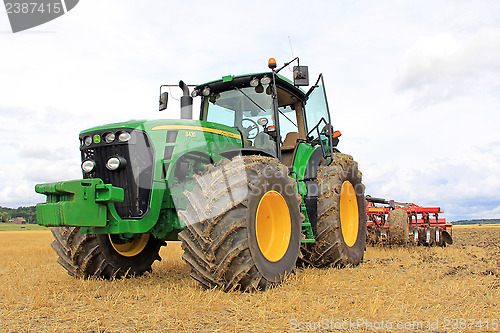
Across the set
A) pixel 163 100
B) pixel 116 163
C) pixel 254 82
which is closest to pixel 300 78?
pixel 254 82

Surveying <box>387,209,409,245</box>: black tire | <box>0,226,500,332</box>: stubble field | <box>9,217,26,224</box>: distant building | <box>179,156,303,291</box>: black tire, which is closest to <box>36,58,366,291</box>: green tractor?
<box>179,156,303,291</box>: black tire

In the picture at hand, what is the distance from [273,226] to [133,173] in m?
1.73

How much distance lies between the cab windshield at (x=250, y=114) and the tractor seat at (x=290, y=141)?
0.49m

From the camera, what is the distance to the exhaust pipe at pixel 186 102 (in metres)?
Answer: 6.31

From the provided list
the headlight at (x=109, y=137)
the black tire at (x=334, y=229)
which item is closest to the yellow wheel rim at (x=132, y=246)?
the headlight at (x=109, y=137)

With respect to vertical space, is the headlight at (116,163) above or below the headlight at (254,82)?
below

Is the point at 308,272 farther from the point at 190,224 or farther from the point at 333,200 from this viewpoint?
the point at 190,224

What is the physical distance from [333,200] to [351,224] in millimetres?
1218

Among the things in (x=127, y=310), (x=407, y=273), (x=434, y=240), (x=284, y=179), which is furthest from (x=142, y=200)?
(x=434, y=240)

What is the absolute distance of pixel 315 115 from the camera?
7.27 metres

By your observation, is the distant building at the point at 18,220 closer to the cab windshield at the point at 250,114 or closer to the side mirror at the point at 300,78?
the cab windshield at the point at 250,114

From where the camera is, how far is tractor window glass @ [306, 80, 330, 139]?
713 cm

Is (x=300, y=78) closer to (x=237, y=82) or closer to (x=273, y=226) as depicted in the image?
(x=237, y=82)

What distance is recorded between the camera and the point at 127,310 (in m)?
3.54
